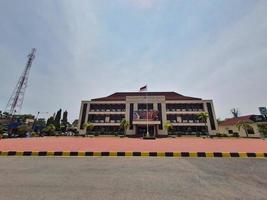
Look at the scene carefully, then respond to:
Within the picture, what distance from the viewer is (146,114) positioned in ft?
124

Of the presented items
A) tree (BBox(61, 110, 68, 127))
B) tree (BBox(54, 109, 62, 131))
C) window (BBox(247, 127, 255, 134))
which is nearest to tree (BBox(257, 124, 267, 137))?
window (BBox(247, 127, 255, 134))

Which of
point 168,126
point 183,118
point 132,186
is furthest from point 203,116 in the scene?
point 132,186

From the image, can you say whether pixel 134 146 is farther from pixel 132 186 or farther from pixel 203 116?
pixel 203 116

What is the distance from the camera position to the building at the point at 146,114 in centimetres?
3956

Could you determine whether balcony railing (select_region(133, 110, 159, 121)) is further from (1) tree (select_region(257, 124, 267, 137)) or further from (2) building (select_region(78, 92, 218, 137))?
(1) tree (select_region(257, 124, 267, 137))

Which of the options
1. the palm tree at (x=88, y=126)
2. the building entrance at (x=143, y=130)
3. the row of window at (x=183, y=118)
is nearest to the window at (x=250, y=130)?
the row of window at (x=183, y=118)

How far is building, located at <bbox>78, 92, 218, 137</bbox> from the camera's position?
39.6 m

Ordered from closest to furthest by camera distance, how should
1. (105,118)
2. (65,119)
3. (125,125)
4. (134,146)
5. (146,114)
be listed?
(134,146), (146,114), (125,125), (105,118), (65,119)

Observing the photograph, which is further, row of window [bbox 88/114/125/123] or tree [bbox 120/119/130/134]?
row of window [bbox 88/114/125/123]

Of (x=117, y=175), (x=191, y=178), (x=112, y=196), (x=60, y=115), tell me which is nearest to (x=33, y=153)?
(x=117, y=175)

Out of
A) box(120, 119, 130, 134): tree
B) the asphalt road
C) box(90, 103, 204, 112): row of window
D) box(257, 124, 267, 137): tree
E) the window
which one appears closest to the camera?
the asphalt road

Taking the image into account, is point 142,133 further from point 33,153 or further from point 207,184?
point 207,184

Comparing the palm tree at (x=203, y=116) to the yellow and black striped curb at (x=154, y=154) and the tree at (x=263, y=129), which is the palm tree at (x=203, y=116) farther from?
the yellow and black striped curb at (x=154, y=154)

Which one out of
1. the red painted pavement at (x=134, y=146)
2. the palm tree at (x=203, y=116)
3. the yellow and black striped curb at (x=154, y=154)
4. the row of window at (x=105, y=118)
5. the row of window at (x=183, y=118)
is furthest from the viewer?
→ the row of window at (x=105, y=118)
